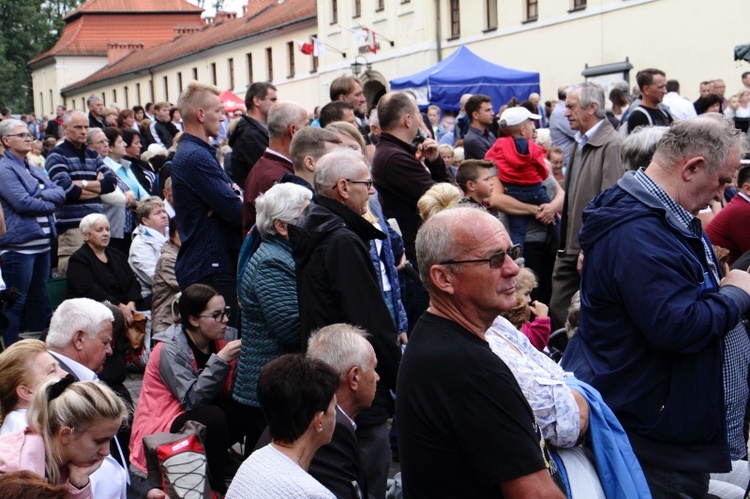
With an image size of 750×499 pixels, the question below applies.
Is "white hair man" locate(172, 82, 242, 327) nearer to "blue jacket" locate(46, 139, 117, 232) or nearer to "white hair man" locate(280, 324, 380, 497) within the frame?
"white hair man" locate(280, 324, 380, 497)

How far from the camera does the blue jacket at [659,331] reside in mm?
3773

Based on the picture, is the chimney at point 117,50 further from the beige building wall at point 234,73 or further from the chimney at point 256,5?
the chimney at point 256,5

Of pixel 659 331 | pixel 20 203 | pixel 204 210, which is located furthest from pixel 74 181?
pixel 659 331

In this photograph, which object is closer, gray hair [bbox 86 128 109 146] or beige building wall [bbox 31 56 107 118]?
gray hair [bbox 86 128 109 146]

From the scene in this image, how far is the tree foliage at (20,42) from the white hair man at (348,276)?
66.1 meters

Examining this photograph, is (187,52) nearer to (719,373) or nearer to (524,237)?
(524,237)

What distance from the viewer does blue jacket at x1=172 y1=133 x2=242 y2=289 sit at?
6.66 meters

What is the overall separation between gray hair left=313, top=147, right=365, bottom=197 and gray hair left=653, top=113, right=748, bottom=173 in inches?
64.9

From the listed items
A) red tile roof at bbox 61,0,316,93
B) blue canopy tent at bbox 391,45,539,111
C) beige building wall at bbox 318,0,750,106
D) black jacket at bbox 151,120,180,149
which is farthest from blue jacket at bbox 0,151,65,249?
red tile roof at bbox 61,0,316,93

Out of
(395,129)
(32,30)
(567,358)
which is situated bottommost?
(567,358)

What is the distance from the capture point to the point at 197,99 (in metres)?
6.93

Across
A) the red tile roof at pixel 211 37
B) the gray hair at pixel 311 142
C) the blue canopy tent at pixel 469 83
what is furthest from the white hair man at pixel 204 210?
the red tile roof at pixel 211 37

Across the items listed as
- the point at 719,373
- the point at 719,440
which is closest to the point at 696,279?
the point at 719,373

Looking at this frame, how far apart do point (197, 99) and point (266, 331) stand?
2138mm
